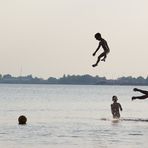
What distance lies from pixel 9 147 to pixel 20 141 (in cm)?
264

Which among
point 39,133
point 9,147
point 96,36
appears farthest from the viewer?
point 39,133

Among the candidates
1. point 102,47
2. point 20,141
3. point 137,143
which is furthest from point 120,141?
point 102,47

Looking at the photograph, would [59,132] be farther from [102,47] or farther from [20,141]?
[102,47]

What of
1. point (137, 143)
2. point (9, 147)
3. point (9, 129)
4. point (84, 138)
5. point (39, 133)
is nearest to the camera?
point (9, 147)

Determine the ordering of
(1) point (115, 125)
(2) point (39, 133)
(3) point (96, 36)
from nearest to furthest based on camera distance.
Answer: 1. (3) point (96, 36)
2. (2) point (39, 133)
3. (1) point (115, 125)

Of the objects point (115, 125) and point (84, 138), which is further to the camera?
point (115, 125)

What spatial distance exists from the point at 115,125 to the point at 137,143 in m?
11.7

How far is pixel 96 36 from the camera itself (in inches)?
1043

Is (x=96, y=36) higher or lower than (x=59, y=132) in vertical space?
higher

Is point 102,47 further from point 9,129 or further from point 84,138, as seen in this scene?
point 9,129

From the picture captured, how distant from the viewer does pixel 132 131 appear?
41.1 m

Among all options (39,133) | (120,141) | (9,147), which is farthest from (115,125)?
(9,147)

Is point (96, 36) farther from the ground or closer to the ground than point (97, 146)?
farther from the ground

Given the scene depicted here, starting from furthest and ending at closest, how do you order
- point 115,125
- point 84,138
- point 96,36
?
1. point 115,125
2. point 84,138
3. point 96,36
